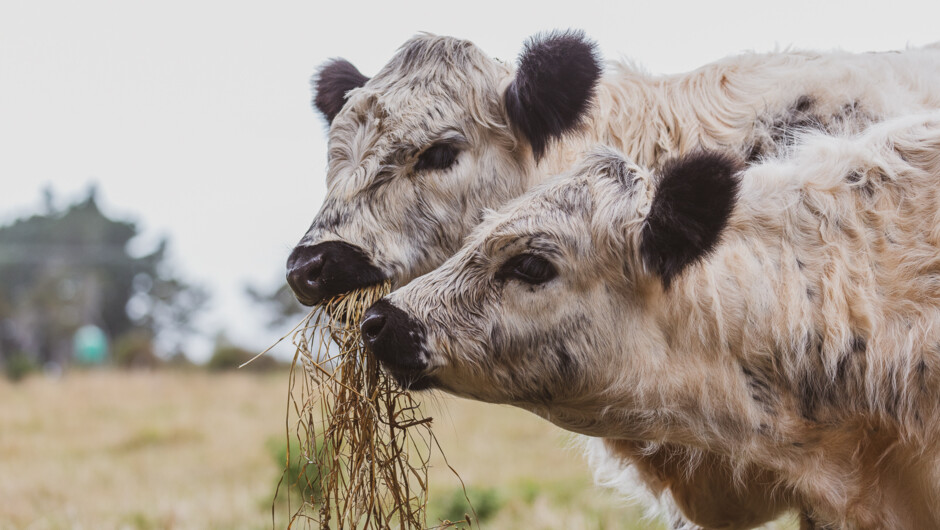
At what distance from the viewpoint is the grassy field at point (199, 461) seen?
23.8 ft

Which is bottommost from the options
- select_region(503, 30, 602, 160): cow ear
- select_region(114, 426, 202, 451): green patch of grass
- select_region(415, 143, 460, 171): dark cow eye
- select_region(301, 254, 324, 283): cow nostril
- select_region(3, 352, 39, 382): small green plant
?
select_region(114, 426, 202, 451): green patch of grass

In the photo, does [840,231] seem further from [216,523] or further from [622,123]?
[216,523]

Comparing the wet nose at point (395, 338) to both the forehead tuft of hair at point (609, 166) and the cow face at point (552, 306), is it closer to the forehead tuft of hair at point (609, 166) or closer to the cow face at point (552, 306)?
the cow face at point (552, 306)

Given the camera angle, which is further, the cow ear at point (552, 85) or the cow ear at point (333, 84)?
the cow ear at point (333, 84)

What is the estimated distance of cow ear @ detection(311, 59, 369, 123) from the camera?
18.3ft

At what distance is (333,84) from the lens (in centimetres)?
559

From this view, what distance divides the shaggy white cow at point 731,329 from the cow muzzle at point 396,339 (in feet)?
0.04

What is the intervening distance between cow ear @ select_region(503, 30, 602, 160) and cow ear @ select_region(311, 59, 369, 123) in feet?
3.33

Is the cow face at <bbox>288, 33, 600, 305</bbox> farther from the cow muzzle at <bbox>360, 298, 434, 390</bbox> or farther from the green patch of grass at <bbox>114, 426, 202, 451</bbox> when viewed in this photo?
the green patch of grass at <bbox>114, 426, 202, 451</bbox>

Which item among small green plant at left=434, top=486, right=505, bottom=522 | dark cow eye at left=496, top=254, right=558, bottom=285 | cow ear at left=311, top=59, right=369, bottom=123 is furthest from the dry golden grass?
small green plant at left=434, top=486, right=505, bottom=522

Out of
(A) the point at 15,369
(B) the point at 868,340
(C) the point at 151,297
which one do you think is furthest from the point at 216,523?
(C) the point at 151,297

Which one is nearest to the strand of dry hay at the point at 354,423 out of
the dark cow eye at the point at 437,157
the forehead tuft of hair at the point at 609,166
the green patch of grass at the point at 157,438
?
the dark cow eye at the point at 437,157

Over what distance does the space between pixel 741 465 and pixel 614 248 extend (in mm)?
1021

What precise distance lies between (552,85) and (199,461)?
24.4ft
